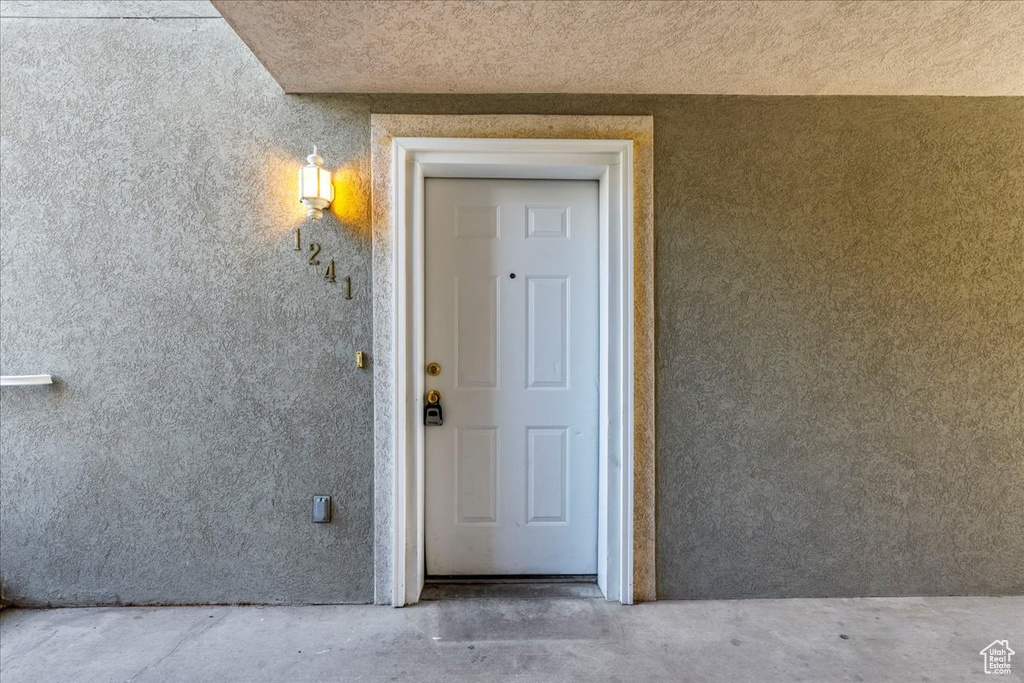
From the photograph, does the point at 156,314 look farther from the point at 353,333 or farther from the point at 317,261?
the point at 353,333

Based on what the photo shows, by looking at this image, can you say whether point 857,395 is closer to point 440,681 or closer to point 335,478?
point 440,681

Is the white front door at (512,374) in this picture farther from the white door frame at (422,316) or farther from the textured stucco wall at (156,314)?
the textured stucco wall at (156,314)

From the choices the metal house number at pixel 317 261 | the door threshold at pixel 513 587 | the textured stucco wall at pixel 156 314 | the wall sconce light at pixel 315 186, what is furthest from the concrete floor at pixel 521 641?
the wall sconce light at pixel 315 186

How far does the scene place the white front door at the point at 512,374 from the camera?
238 cm

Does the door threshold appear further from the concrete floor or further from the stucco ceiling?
the stucco ceiling

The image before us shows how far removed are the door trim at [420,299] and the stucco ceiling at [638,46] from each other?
0.20 metres

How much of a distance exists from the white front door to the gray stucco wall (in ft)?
1.17

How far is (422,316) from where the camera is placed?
2246 millimetres

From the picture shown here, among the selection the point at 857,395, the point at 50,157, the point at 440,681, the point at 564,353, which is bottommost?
the point at 440,681

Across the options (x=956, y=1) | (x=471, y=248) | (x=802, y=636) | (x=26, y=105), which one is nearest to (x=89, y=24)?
(x=26, y=105)

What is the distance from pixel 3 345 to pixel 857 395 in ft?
13.3

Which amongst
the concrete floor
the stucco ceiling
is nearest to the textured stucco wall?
the concrete floor

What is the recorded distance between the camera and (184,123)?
7.22 feet

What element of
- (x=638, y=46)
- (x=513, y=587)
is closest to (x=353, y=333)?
(x=513, y=587)
